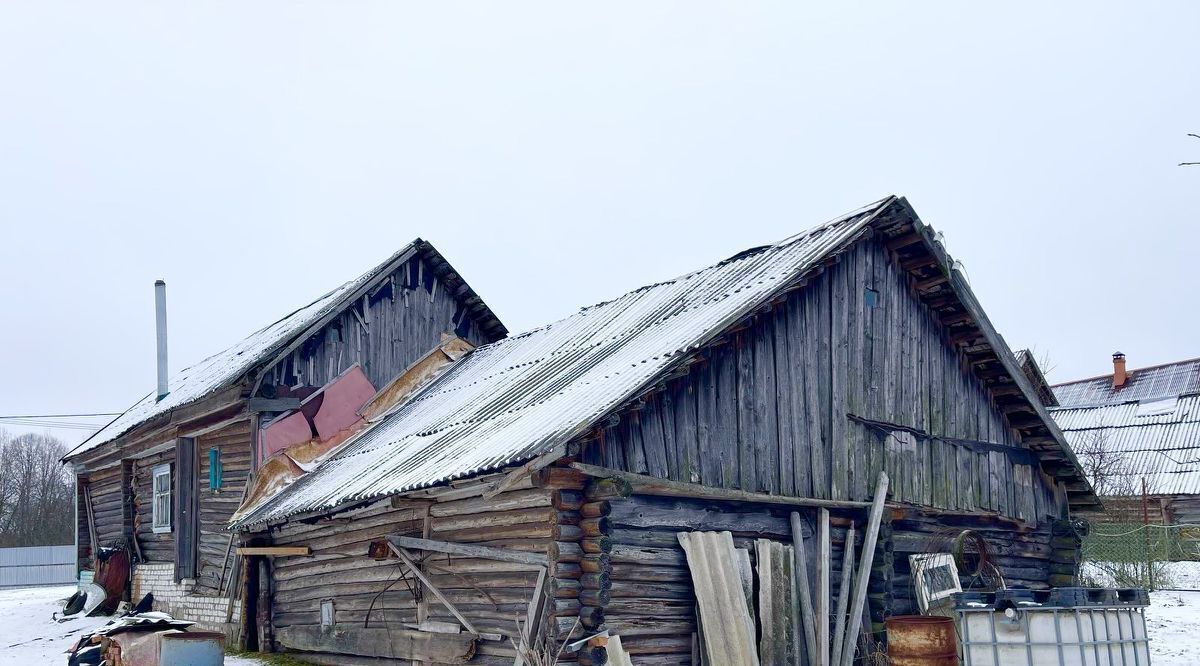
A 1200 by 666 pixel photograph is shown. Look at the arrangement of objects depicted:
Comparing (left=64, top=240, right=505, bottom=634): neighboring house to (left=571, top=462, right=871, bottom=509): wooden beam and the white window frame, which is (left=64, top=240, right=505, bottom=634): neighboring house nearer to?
the white window frame

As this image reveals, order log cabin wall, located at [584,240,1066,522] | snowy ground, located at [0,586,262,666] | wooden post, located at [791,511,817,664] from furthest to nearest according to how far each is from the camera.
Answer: snowy ground, located at [0,586,262,666] → wooden post, located at [791,511,817,664] → log cabin wall, located at [584,240,1066,522]

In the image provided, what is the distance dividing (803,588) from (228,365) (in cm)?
1294

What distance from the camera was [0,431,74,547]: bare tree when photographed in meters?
58.6

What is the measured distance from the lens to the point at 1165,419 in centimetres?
3078

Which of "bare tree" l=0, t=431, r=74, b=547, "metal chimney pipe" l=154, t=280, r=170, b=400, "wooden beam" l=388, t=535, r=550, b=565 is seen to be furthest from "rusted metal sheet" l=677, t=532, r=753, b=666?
"bare tree" l=0, t=431, r=74, b=547

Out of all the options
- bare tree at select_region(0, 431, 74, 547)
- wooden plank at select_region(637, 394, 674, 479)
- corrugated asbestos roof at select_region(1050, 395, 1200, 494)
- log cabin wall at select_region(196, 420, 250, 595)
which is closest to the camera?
wooden plank at select_region(637, 394, 674, 479)

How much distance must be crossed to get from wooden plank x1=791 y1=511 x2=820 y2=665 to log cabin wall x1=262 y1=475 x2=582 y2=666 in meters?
2.86

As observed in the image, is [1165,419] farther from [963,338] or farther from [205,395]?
[205,395]

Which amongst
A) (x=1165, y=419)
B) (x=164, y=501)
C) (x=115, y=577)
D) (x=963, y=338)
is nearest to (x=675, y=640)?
(x=963, y=338)

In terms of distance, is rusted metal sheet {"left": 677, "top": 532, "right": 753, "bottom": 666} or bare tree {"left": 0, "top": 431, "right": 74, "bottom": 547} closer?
rusted metal sheet {"left": 677, "top": 532, "right": 753, "bottom": 666}

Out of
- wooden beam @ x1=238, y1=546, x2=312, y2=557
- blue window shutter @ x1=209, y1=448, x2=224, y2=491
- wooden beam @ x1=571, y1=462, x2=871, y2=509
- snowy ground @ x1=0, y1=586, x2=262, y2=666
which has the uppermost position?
blue window shutter @ x1=209, y1=448, x2=224, y2=491

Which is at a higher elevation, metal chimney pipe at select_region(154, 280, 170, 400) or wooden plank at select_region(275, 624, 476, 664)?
metal chimney pipe at select_region(154, 280, 170, 400)

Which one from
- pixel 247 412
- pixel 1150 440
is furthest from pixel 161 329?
pixel 1150 440

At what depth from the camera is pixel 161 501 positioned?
2053cm
